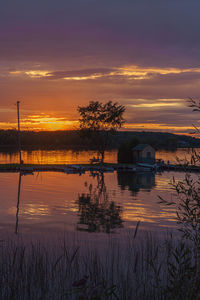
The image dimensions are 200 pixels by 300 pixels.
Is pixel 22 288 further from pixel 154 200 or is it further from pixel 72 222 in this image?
pixel 154 200

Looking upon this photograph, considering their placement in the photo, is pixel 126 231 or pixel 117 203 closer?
pixel 126 231

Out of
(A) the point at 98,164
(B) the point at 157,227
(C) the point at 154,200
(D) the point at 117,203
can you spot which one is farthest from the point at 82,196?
(A) the point at 98,164

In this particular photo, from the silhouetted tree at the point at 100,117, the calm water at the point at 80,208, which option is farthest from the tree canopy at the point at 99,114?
the calm water at the point at 80,208

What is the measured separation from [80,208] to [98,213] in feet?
8.01

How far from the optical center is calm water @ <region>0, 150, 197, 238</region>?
21.0 meters

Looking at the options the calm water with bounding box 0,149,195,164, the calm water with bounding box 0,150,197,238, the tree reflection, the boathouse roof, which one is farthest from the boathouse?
the tree reflection

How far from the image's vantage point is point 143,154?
73125 millimetres

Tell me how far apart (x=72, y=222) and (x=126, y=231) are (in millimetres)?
4545

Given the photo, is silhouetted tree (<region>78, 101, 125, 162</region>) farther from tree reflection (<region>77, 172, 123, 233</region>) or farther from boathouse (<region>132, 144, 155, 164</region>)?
tree reflection (<region>77, 172, 123, 233</region>)

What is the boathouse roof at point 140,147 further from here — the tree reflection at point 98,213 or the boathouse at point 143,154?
the tree reflection at point 98,213

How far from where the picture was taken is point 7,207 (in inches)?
1097

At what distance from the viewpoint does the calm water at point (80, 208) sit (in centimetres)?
2105

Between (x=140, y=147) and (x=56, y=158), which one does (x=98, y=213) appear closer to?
(x=140, y=147)

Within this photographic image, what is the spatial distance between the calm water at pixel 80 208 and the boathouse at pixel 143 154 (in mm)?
28152
